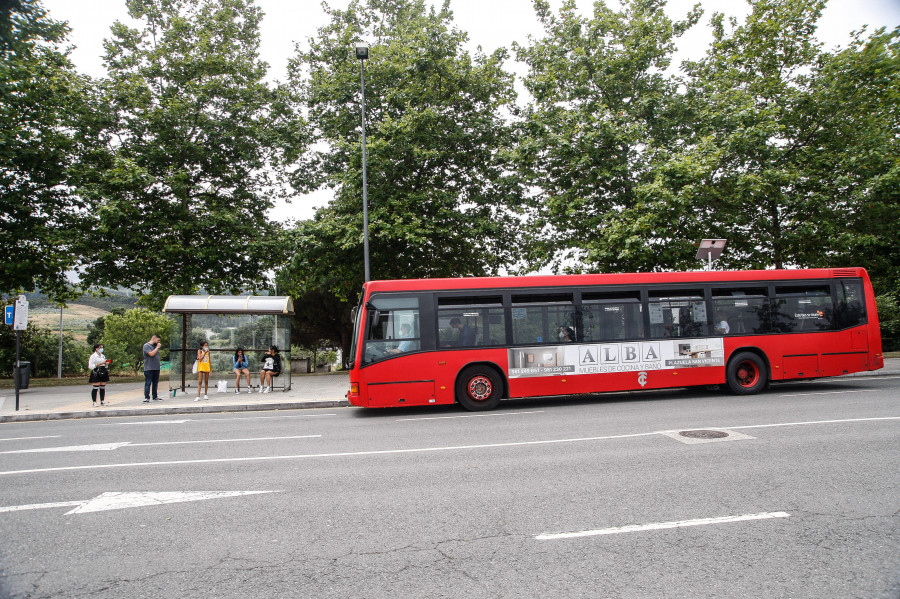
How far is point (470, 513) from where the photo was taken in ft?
16.0

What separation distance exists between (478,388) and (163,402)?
9.73m

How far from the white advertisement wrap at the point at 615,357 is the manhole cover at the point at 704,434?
174 inches

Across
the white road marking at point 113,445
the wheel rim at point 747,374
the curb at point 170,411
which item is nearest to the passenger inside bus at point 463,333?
the white road marking at point 113,445

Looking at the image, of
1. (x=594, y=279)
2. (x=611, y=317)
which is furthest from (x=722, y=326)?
(x=594, y=279)

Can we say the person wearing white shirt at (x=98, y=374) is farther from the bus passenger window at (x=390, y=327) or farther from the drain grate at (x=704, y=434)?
the drain grate at (x=704, y=434)

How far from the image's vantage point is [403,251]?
73.4ft

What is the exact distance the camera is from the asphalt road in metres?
3.59

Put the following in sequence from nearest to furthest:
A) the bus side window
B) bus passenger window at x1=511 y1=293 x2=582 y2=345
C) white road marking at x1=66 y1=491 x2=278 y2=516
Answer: white road marking at x1=66 y1=491 x2=278 y2=516 → bus passenger window at x1=511 y1=293 x2=582 y2=345 → the bus side window

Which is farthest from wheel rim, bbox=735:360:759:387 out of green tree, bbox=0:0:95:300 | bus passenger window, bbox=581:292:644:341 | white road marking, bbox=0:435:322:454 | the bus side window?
green tree, bbox=0:0:95:300

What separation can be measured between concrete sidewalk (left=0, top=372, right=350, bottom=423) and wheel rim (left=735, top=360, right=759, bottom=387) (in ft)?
33.7

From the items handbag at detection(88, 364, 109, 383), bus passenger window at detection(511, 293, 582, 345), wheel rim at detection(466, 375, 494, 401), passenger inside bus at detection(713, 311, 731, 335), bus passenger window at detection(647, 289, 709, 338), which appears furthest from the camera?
handbag at detection(88, 364, 109, 383)

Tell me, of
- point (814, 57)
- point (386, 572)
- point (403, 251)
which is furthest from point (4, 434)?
point (814, 57)

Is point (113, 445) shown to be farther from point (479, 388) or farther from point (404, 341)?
point (479, 388)

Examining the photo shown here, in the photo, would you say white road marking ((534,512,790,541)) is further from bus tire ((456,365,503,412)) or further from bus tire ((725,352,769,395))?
bus tire ((725,352,769,395))
